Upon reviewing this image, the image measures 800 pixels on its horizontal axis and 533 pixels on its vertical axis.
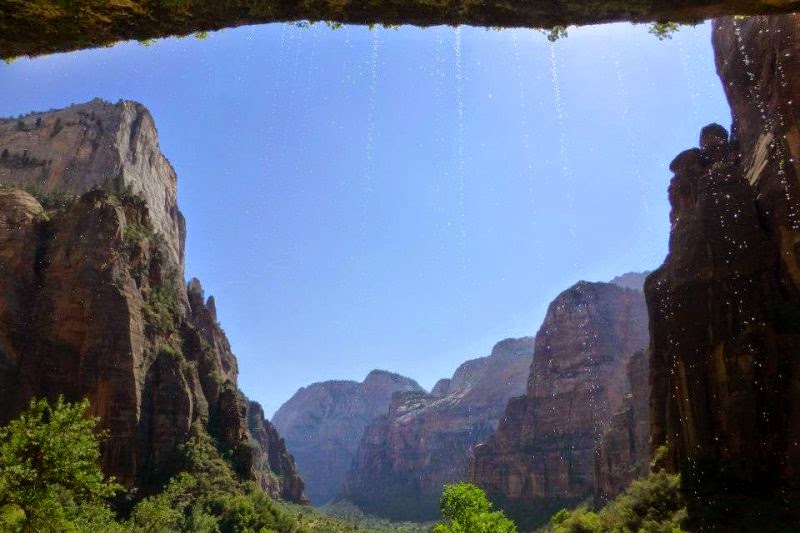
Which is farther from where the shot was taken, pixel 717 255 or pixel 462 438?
pixel 462 438

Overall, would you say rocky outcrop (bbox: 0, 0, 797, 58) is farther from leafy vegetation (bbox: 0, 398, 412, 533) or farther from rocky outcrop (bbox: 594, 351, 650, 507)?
rocky outcrop (bbox: 594, 351, 650, 507)

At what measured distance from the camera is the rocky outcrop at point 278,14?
201 inches

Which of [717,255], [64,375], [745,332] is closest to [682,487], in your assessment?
[745,332]

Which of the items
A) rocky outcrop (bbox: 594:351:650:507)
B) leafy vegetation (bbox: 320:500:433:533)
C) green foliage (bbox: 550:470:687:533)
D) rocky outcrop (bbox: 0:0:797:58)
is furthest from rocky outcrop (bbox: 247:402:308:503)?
rocky outcrop (bbox: 0:0:797:58)

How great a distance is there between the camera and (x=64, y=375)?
41.7 meters

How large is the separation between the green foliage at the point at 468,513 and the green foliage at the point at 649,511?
11.6m

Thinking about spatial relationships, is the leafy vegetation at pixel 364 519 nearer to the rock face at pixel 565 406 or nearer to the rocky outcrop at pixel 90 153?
the rock face at pixel 565 406

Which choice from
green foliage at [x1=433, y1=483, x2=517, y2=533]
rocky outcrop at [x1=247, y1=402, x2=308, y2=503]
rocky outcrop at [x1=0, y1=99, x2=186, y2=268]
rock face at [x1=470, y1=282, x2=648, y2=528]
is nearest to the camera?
green foliage at [x1=433, y1=483, x2=517, y2=533]

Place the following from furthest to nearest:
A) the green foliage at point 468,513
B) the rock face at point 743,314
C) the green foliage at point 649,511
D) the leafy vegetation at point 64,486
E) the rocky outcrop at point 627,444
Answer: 1. the rocky outcrop at point 627,444
2. the green foliage at point 649,511
3. the rock face at point 743,314
4. the green foliage at point 468,513
5. the leafy vegetation at point 64,486

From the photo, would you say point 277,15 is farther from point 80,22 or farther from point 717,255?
point 717,255

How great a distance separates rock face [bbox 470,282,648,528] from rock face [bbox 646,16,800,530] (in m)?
72.8

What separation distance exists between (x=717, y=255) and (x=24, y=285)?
175 feet

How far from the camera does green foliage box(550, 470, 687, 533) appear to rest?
3209 cm

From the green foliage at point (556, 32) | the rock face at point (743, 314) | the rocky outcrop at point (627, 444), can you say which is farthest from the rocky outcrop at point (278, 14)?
the rocky outcrop at point (627, 444)
